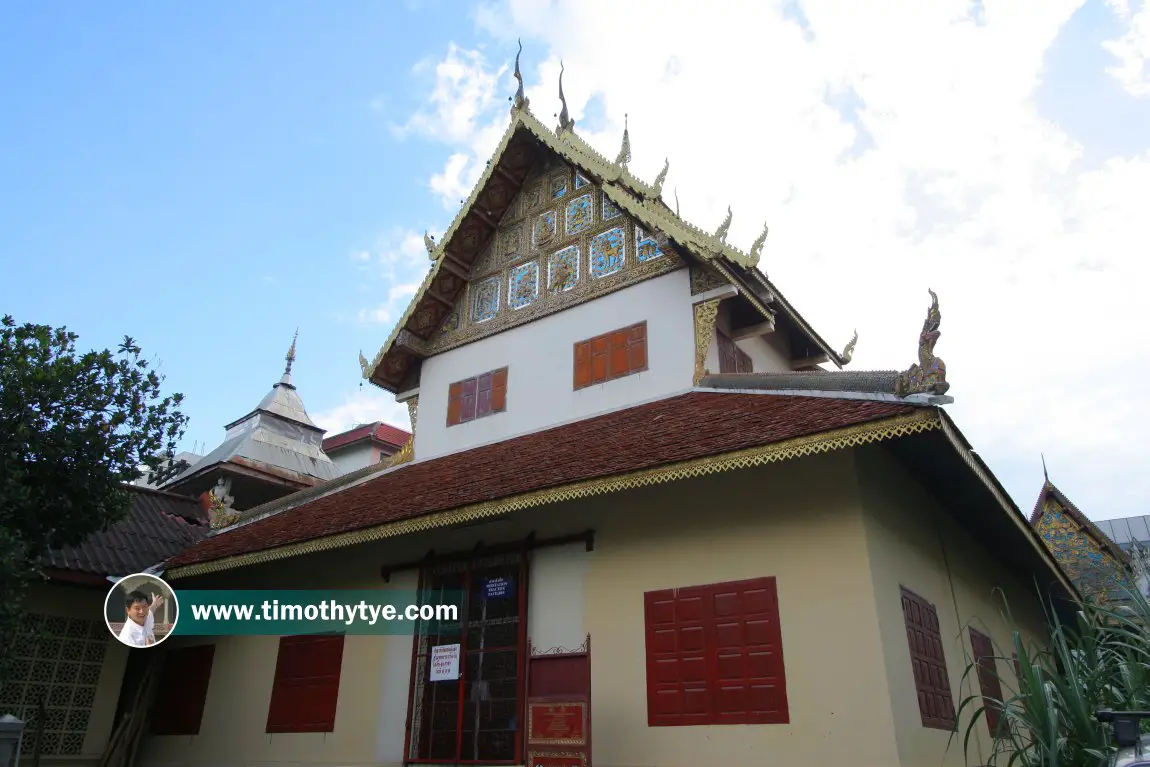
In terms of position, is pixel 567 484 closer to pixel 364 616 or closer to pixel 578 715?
pixel 578 715

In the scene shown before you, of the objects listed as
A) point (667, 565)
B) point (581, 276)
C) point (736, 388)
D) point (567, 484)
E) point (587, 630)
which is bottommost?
point (587, 630)

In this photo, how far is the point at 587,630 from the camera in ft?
27.7

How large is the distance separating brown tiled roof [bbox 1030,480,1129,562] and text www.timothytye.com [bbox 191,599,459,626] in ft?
38.5

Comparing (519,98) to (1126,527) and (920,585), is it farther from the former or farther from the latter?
(1126,527)

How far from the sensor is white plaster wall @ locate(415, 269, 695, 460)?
33.6ft

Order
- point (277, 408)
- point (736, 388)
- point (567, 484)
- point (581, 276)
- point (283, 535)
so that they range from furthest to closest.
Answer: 1. point (277, 408)
2. point (581, 276)
3. point (283, 535)
4. point (736, 388)
5. point (567, 484)

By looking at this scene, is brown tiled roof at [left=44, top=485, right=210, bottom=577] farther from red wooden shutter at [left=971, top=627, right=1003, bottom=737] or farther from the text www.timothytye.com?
red wooden shutter at [left=971, top=627, right=1003, bottom=737]

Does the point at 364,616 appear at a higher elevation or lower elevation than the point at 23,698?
higher

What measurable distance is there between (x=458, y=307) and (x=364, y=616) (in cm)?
506

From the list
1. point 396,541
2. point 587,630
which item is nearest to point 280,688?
point 396,541

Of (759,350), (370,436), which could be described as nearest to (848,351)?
(759,350)

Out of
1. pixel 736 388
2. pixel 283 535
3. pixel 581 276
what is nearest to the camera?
pixel 736 388

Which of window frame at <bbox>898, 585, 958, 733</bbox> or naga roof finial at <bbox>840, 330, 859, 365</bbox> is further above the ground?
naga roof finial at <bbox>840, 330, 859, 365</bbox>

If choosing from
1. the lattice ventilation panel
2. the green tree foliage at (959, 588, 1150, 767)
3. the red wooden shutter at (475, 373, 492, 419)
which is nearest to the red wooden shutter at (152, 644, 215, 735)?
the lattice ventilation panel
